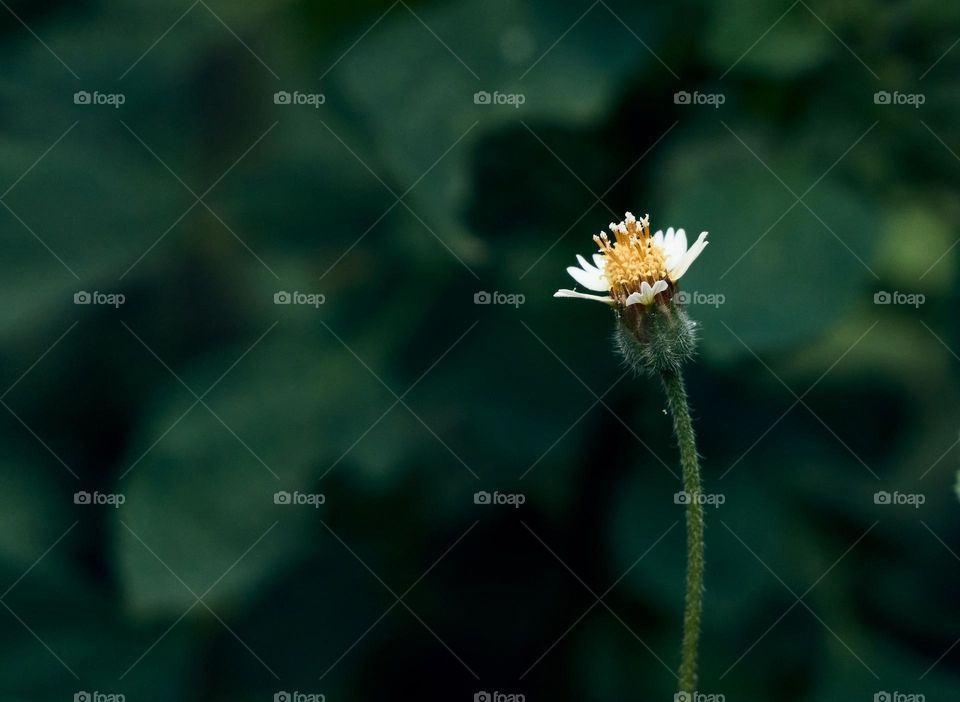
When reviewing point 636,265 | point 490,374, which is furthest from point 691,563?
point 490,374

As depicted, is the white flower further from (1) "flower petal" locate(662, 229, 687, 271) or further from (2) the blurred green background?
(2) the blurred green background

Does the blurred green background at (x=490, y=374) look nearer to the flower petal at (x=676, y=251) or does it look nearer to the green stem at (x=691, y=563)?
the flower petal at (x=676, y=251)

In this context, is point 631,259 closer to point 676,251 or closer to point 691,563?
point 676,251

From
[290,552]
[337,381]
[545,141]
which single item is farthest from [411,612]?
[545,141]

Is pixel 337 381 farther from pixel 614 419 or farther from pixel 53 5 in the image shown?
pixel 53 5

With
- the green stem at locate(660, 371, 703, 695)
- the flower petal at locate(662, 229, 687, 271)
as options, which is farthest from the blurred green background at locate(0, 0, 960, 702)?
the green stem at locate(660, 371, 703, 695)

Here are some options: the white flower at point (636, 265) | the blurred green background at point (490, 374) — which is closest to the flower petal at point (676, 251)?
the white flower at point (636, 265)

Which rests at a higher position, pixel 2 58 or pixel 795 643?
pixel 2 58
